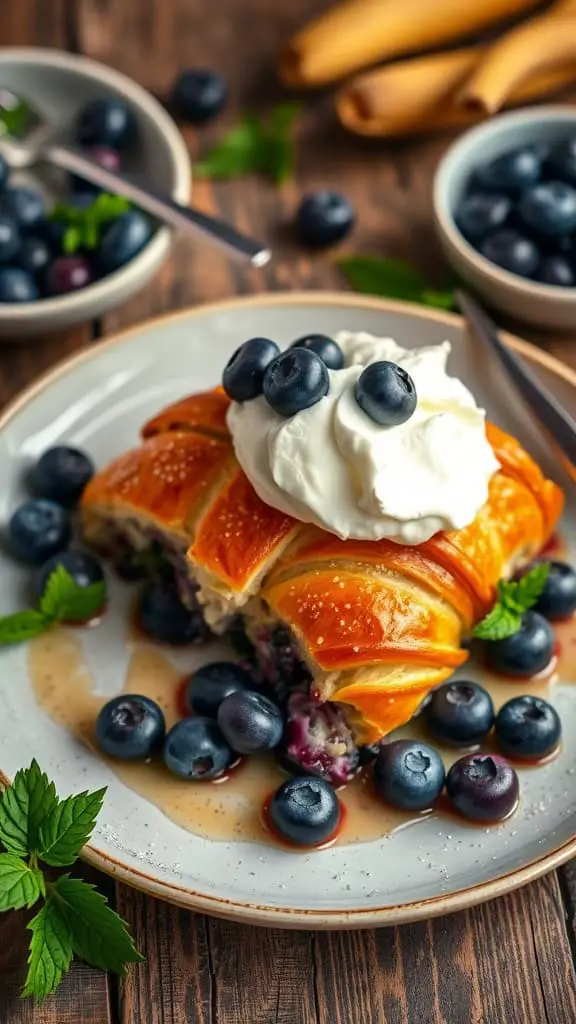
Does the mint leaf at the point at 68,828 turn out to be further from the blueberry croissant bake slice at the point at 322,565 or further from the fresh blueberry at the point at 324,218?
the fresh blueberry at the point at 324,218

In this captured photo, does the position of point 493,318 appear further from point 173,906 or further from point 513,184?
point 173,906

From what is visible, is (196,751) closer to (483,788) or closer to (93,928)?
(93,928)

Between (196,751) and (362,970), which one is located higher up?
(196,751)

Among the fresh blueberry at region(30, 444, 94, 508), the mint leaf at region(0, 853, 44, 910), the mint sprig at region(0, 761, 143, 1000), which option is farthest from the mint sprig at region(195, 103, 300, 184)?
the mint leaf at region(0, 853, 44, 910)

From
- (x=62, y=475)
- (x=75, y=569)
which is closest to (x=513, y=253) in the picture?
(x=62, y=475)

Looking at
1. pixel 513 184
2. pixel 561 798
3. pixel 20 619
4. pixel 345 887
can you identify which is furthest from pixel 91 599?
pixel 513 184
